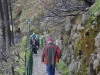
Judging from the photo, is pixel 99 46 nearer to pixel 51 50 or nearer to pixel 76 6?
pixel 51 50

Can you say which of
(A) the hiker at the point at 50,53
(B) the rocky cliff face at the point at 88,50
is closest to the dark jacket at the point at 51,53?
(A) the hiker at the point at 50,53

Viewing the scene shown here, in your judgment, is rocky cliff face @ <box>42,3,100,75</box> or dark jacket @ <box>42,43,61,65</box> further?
dark jacket @ <box>42,43,61,65</box>

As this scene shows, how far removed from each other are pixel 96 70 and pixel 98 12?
7.45 ft

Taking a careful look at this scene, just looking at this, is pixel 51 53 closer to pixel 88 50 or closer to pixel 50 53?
pixel 50 53

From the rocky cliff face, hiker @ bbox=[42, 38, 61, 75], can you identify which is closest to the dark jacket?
hiker @ bbox=[42, 38, 61, 75]

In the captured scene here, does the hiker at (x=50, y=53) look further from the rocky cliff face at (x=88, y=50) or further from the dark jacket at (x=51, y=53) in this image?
the rocky cliff face at (x=88, y=50)

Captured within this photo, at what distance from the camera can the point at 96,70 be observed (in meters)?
8.12

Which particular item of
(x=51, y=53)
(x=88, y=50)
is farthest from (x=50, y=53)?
(x=88, y=50)

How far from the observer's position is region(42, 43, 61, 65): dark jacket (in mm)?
11109

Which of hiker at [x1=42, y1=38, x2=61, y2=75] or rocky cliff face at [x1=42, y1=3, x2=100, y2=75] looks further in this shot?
hiker at [x1=42, y1=38, x2=61, y2=75]

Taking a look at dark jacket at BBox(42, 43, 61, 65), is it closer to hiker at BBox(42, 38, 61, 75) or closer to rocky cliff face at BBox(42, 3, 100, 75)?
hiker at BBox(42, 38, 61, 75)

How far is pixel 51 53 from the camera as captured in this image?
36.6 feet

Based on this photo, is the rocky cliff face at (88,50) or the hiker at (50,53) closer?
the rocky cliff face at (88,50)

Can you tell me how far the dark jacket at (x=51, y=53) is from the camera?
11.1 metres
